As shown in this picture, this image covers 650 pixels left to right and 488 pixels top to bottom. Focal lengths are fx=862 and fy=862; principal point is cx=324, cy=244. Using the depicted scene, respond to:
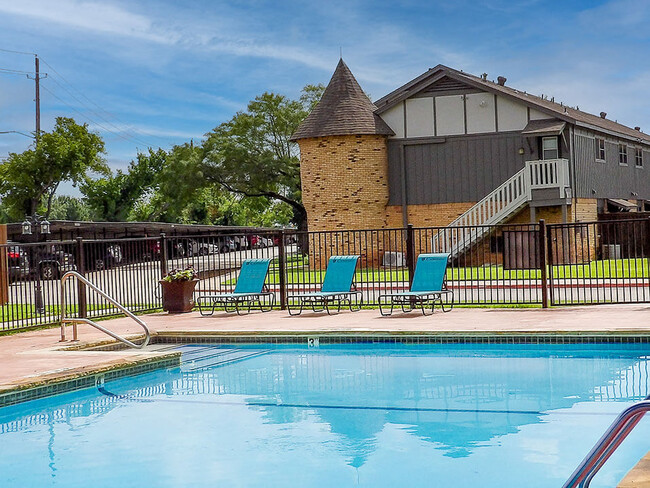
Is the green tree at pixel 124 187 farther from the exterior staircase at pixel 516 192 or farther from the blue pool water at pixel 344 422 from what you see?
the blue pool water at pixel 344 422

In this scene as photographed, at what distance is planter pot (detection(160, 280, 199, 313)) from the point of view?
16.8 metres

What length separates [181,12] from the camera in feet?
87.4

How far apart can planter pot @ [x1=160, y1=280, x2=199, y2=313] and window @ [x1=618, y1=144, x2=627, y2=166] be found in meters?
25.1

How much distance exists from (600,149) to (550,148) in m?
4.49

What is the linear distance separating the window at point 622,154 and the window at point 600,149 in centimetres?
251

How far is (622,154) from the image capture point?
121 feet

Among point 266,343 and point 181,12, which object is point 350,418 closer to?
point 266,343

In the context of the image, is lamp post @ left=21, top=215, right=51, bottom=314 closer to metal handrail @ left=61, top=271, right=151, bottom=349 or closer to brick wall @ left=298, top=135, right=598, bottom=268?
metal handrail @ left=61, top=271, right=151, bottom=349

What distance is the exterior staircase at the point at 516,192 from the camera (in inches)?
1152

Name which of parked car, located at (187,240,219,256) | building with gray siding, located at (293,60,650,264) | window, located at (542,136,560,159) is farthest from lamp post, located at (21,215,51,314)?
window, located at (542,136,560,159)

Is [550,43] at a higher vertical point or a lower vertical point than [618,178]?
higher

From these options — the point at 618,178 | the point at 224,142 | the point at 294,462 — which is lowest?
the point at 294,462

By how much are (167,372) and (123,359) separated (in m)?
0.70

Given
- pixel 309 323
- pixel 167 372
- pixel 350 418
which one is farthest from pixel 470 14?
pixel 350 418
